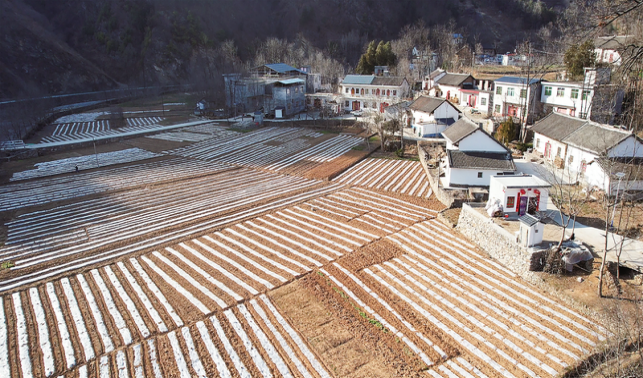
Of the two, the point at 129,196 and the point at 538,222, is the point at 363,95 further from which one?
the point at 538,222

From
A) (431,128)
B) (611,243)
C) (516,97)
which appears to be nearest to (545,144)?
(516,97)

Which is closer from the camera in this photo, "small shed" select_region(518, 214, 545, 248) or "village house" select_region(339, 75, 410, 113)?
"small shed" select_region(518, 214, 545, 248)

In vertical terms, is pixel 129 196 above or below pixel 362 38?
below

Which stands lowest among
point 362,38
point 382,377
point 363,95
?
point 382,377

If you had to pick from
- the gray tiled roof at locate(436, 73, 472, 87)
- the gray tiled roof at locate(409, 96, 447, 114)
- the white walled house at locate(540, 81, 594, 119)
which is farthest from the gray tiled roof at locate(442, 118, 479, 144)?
the gray tiled roof at locate(436, 73, 472, 87)

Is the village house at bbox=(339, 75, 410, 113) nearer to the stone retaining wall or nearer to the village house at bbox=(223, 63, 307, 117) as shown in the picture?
the village house at bbox=(223, 63, 307, 117)

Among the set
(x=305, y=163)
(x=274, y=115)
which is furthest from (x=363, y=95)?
(x=305, y=163)
